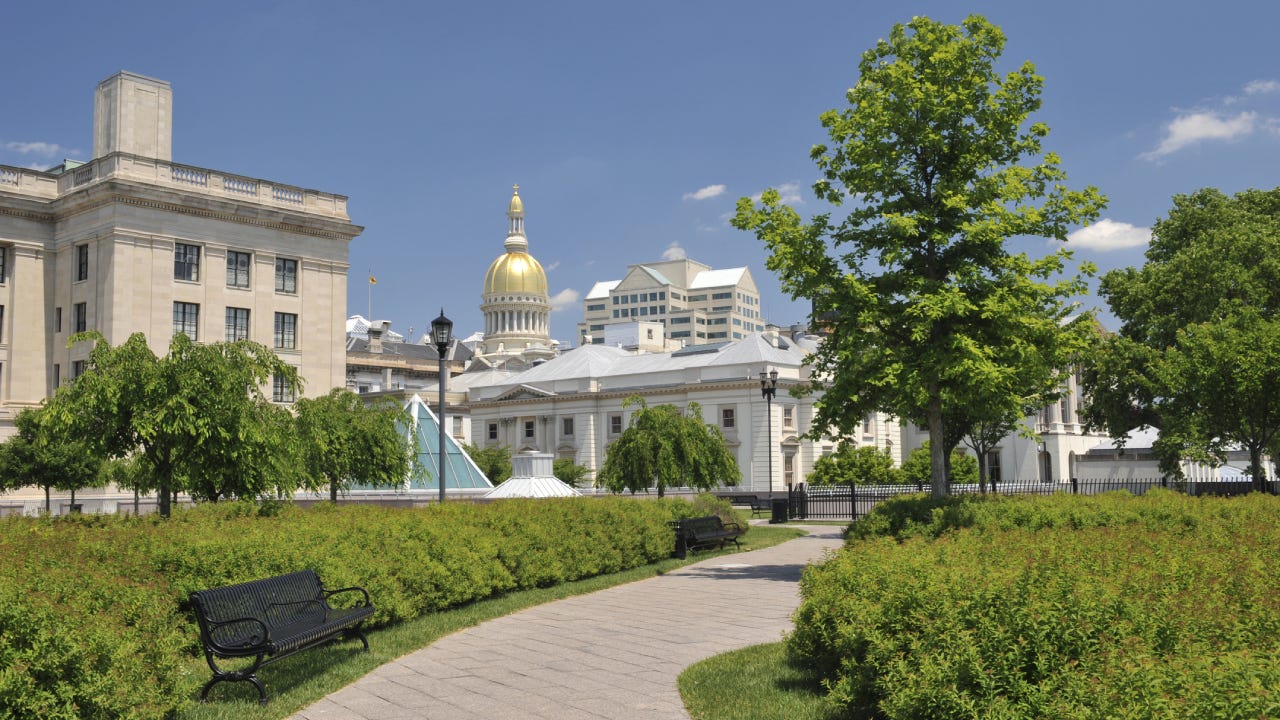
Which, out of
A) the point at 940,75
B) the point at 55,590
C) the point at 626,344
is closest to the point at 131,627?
the point at 55,590

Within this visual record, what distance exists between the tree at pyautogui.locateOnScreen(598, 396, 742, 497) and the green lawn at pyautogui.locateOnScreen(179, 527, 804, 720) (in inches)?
782

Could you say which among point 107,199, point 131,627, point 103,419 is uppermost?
point 107,199

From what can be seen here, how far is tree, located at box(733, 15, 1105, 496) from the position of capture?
17.3 meters

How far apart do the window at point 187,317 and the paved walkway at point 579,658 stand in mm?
35542

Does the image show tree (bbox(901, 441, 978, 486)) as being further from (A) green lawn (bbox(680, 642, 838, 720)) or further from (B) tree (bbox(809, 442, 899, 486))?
(A) green lawn (bbox(680, 642, 838, 720))

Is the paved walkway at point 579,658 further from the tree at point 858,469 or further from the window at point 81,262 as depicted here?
the tree at point 858,469

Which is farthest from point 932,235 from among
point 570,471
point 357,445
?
point 570,471

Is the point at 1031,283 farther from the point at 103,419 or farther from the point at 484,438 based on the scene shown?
the point at 484,438

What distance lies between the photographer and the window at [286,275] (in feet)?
162

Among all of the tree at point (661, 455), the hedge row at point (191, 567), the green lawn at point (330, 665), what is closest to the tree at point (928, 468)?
the tree at point (661, 455)

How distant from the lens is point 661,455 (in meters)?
35.3

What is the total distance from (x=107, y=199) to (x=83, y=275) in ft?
13.9

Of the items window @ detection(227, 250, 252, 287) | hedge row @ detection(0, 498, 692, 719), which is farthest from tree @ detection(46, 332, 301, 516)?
window @ detection(227, 250, 252, 287)

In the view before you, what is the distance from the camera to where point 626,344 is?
124938 mm
